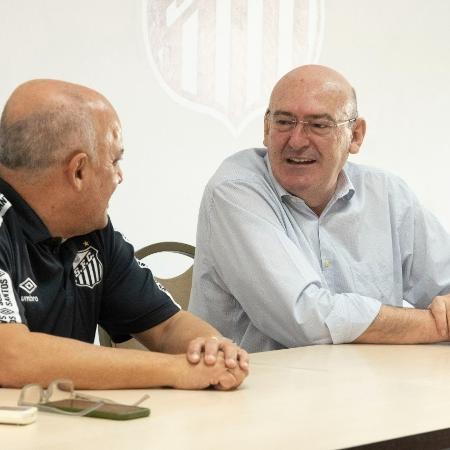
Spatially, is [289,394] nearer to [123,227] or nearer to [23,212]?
[23,212]

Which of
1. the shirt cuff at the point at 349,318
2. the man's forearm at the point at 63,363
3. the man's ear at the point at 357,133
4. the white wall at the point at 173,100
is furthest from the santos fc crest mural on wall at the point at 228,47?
the man's forearm at the point at 63,363

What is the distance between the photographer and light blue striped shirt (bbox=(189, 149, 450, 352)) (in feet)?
8.22

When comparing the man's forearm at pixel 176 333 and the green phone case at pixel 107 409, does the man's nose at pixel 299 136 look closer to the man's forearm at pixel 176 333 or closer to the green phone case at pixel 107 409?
the man's forearm at pixel 176 333

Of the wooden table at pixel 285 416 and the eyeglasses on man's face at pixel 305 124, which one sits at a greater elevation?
the eyeglasses on man's face at pixel 305 124

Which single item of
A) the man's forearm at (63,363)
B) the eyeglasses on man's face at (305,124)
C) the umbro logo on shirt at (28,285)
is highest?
the eyeglasses on man's face at (305,124)

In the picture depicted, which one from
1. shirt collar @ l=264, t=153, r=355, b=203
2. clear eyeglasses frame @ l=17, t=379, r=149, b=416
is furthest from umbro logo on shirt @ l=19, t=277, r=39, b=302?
shirt collar @ l=264, t=153, r=355, b=203

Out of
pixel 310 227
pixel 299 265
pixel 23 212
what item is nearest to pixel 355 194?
pixel 310 227

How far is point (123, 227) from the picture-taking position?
162 inches

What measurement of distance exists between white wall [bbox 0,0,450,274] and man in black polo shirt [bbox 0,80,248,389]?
1.71 meters

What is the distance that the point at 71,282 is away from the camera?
2080 millimetres

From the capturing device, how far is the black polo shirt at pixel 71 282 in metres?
1.89

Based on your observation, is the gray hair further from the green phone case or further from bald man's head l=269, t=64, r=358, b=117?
bald man's head l=269, t=64, r=358, b=117

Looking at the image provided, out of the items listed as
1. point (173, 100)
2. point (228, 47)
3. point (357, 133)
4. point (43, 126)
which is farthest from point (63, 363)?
point (228, 47)

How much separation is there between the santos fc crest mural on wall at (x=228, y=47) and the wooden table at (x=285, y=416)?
2.32m
